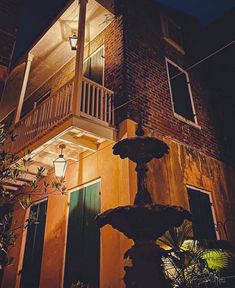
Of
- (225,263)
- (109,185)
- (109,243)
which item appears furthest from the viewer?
(109,185)

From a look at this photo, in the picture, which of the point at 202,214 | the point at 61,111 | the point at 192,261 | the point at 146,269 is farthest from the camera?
the point at 202,214

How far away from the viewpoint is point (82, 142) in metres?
6.14

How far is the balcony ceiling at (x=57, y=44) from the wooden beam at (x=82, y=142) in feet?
13.4

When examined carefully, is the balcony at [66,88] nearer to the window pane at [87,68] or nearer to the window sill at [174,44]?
the window pane at [87,68]

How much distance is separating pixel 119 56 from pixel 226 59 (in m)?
5.05

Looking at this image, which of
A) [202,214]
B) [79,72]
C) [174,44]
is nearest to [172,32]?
[174,44]

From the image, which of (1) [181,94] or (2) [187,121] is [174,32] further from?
(2) [187,121]

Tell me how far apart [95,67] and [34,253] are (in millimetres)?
5836

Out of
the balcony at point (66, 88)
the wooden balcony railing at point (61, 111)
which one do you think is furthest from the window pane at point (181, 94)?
the wooden balcony railing at point (61, 111)

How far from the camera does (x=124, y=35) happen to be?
7254 millimetres

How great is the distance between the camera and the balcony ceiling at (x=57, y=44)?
7.77 metres

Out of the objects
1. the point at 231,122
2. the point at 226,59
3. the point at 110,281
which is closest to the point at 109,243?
the point at 110,281

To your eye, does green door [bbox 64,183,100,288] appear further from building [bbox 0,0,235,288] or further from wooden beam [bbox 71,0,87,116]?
wooden beam [bbox 71,0,87,116]

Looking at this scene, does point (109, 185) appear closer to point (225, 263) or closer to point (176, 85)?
point (225, 263)
